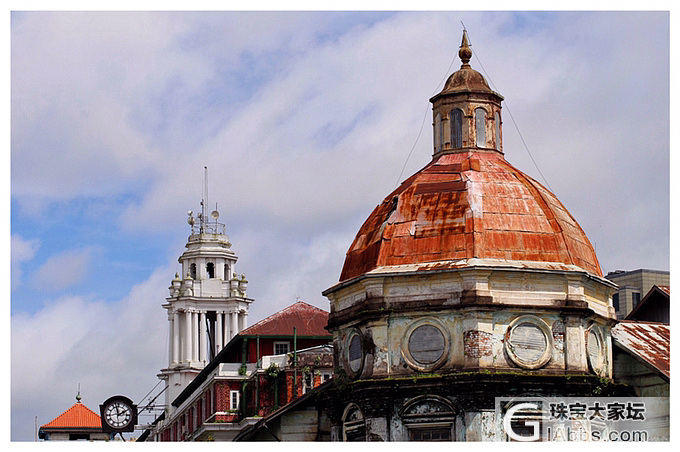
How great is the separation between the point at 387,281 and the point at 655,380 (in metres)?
10.2

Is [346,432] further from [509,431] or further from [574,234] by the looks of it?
[574,234]

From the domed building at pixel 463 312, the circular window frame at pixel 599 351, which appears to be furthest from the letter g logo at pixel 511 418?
the circular window frame at pixel 599 351

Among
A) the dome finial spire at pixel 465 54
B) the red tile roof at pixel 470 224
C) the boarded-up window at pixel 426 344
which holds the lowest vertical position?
the boarded-up window at pixel 426 344

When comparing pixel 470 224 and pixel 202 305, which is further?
pixel 202 305

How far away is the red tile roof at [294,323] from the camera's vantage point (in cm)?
7088

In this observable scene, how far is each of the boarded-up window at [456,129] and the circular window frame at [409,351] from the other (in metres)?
8.52

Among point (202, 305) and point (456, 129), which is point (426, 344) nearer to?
point (456, 129)

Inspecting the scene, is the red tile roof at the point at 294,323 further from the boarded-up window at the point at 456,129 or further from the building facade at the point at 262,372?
the boarded-up window at the point at 456,129

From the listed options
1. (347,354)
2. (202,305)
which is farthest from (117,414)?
(347,354)

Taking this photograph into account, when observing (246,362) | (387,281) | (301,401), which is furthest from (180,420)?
(387,281)

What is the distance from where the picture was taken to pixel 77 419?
119875mm

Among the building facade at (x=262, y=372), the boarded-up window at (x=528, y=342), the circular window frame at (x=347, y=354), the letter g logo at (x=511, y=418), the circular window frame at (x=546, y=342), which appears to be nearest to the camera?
the letter g logo at (x=511, y=418)

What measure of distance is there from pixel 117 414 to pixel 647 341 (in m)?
47.4

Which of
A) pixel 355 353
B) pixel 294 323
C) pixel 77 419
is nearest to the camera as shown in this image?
pixel 355 353
